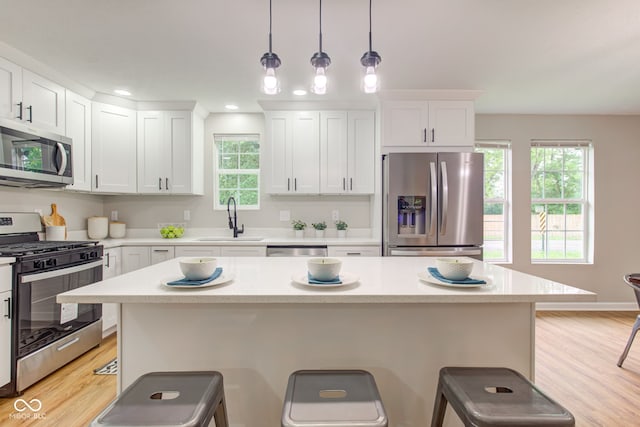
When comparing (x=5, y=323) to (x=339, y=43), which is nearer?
(x=5, y=323)

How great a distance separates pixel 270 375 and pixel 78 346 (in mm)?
2107

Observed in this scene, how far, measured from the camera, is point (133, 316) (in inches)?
54.9

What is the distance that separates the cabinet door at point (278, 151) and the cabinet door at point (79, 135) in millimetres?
1792

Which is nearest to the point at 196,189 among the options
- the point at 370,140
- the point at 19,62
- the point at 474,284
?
the point at 19,62

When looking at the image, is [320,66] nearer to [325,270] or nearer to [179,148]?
[325,270]

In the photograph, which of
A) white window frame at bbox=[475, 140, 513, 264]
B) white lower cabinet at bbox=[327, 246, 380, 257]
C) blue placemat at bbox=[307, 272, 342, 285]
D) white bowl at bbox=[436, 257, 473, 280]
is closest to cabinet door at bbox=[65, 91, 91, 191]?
white lower cabinet at bbox=[327, 246, 380, 257]

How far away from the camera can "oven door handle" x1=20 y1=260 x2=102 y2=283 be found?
2164 mm

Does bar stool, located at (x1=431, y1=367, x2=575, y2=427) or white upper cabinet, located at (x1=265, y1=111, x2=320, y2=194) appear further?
white upper cabinet, located at (x1=265, y1=111, x2=320, y2=194)

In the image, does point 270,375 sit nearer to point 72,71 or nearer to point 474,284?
point 474,284

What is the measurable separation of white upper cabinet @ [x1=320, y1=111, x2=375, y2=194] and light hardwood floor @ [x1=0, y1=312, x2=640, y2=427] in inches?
90.0

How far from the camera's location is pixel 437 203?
10.3 feet

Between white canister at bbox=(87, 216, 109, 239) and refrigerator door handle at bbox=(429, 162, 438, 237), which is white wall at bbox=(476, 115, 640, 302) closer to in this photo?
refrigerator door handle at bbox=(429, 162, 438, 237)

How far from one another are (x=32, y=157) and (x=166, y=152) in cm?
128

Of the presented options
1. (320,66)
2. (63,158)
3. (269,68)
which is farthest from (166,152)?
(320,66)
